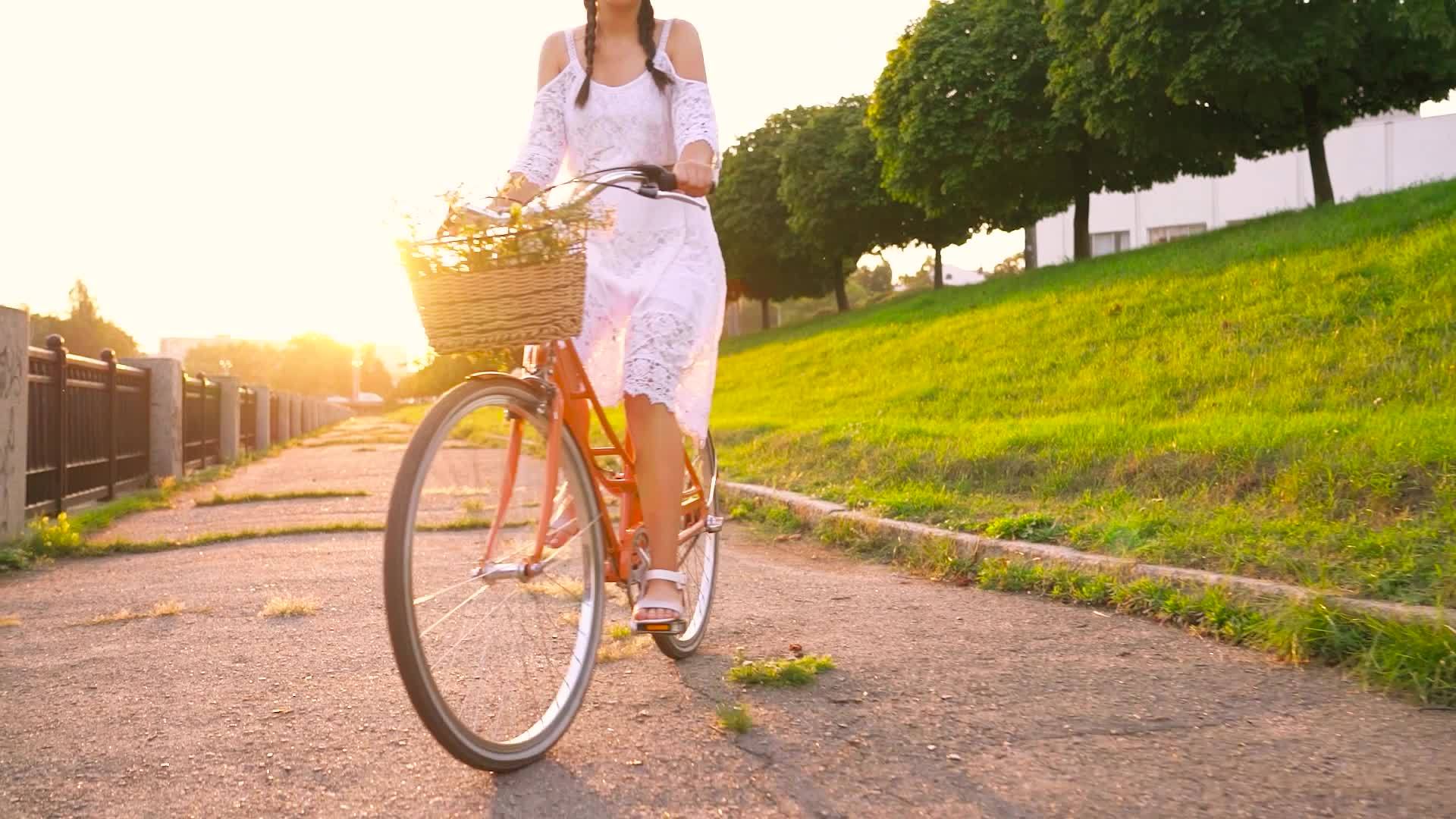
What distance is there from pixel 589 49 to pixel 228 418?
1552 cm

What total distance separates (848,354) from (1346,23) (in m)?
9.54

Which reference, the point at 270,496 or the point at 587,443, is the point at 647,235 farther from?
the point at 270,496

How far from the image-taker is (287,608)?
180 inches

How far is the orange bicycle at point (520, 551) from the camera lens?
2.54 meters

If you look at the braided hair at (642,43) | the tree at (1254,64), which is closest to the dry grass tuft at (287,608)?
the braided hair at (642,43)

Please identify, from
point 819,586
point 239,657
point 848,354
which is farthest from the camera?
point 848,354

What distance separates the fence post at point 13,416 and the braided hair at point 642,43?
16.8 feet

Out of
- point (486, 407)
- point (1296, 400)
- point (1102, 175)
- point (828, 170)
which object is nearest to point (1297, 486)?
point (1296, 400)

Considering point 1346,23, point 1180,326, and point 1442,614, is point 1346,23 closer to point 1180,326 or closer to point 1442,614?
point 1180,326

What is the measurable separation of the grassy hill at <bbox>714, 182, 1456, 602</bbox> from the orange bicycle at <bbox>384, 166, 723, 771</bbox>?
242cm

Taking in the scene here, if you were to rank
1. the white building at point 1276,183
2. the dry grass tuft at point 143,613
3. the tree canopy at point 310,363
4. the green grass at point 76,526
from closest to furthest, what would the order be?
the dry grass tuft at point 143,613 → the green grass at point 76,526 → the white building at point 1276,183 → the tree canopy at point 310,363

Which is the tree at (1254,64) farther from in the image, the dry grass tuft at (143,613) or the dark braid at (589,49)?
the dry grass tuft at (143,613)

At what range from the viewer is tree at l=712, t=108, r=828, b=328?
151ft

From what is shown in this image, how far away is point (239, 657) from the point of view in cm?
383
